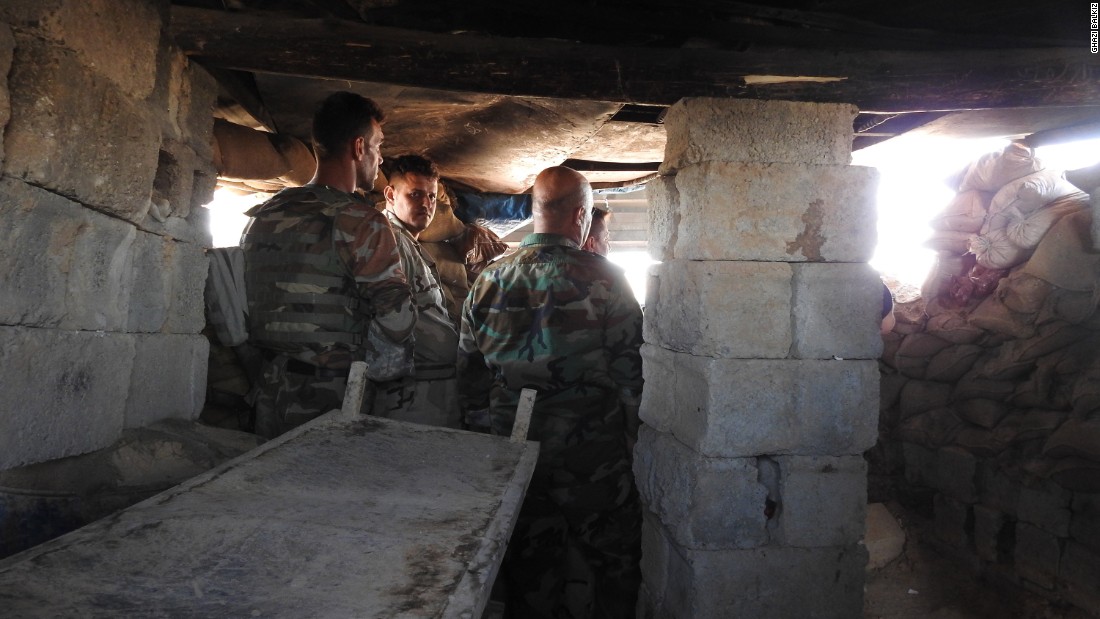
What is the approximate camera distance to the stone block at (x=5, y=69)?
1.47 m

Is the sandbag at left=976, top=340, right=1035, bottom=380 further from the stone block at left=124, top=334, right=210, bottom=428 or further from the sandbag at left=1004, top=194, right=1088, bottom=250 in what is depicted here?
the stone block at left=124, top=334, right=210, bottom=428

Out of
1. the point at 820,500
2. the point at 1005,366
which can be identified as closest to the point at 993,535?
the point at 1005,366

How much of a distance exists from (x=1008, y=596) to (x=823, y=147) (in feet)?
10.8

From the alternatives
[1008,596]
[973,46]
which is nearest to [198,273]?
[973,46]

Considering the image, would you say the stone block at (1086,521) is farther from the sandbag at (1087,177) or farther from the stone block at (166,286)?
the stone block at (166,286)

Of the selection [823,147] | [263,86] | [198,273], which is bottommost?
[198,273]

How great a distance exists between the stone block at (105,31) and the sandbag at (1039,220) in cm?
473

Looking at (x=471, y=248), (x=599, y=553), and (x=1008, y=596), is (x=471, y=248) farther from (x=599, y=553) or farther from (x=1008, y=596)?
(x=1008, y=596)

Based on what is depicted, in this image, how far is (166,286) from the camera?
7.80 ft

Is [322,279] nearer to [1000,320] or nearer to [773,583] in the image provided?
[773,583]

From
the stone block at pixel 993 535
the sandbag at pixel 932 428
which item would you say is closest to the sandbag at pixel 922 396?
the sandbag at pixel 932 428

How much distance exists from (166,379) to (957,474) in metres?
4.78

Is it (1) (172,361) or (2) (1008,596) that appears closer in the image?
(1) (172,361)

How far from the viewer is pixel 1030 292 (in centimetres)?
383
